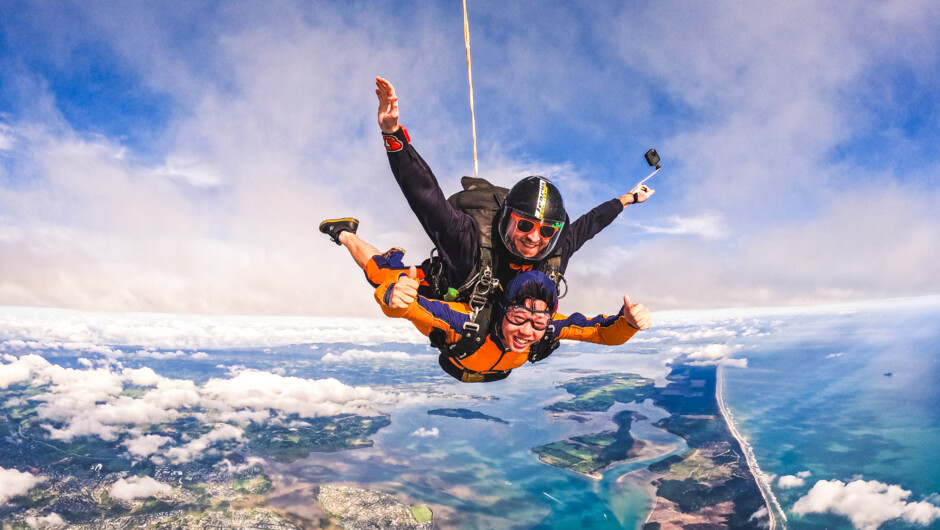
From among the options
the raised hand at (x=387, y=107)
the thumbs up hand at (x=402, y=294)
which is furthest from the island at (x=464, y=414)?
the raised hand at (x=387, y=107)

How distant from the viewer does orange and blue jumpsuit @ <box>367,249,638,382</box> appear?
3.84 metres

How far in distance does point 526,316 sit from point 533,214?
100 centimetres

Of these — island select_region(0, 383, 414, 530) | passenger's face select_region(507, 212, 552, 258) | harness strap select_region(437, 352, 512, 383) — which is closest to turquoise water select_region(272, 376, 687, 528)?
island select_region(0, 383, 414, 530)

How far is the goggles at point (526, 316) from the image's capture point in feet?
13.0

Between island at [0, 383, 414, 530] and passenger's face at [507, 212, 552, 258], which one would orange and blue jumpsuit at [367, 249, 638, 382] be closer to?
passenger's face at [507, 212, 552, 258]

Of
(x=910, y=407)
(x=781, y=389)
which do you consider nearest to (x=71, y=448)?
(x=781, y=389)

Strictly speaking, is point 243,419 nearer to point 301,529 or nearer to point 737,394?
point 301,529

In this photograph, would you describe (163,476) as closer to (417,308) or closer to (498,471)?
(498,471)

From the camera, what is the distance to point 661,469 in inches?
3391

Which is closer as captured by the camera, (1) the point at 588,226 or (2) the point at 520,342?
(2) the point at 520,342

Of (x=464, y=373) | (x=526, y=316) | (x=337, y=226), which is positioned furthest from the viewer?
(x=337, y=226)

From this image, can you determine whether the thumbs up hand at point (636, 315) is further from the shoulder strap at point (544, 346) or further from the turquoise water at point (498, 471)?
the turquoise water at point (498, 471)

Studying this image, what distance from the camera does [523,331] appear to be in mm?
4043

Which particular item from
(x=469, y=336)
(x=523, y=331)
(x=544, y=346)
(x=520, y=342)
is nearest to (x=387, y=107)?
(x=469, y=336)
